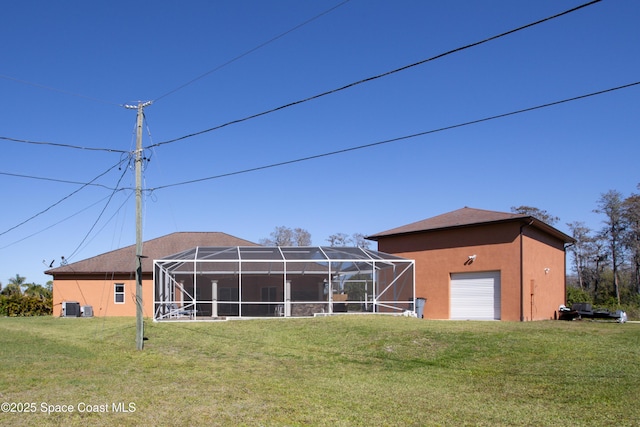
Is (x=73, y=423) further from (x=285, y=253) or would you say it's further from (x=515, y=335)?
(x=285, y=253)

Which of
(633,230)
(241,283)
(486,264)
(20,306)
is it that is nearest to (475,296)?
(486,264)

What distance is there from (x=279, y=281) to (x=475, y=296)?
9.99m

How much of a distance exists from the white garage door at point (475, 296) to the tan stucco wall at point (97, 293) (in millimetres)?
16530

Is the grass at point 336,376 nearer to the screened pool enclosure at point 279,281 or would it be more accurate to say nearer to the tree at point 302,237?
the screened pool enclosure at point 279,281

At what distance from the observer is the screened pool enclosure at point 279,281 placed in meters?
24.7

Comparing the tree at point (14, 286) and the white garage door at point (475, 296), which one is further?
the tree at point (14, 286)

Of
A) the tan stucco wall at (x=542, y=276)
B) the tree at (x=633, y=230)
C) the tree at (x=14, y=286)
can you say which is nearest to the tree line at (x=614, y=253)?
the tree at (x=633, y=230)

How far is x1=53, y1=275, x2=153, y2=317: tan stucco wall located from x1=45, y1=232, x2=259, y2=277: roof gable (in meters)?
0.61

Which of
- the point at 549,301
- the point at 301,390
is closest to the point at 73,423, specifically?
the point at 301,390

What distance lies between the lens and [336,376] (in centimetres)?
1230

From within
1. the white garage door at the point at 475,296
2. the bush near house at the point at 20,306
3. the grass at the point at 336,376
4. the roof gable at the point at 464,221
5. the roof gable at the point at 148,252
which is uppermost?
the roof gable at the point at 464,221

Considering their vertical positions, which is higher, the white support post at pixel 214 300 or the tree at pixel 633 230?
the tree at pixel 633 230

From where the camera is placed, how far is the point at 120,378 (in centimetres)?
1174

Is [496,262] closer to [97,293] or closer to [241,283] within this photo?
[241,283]
